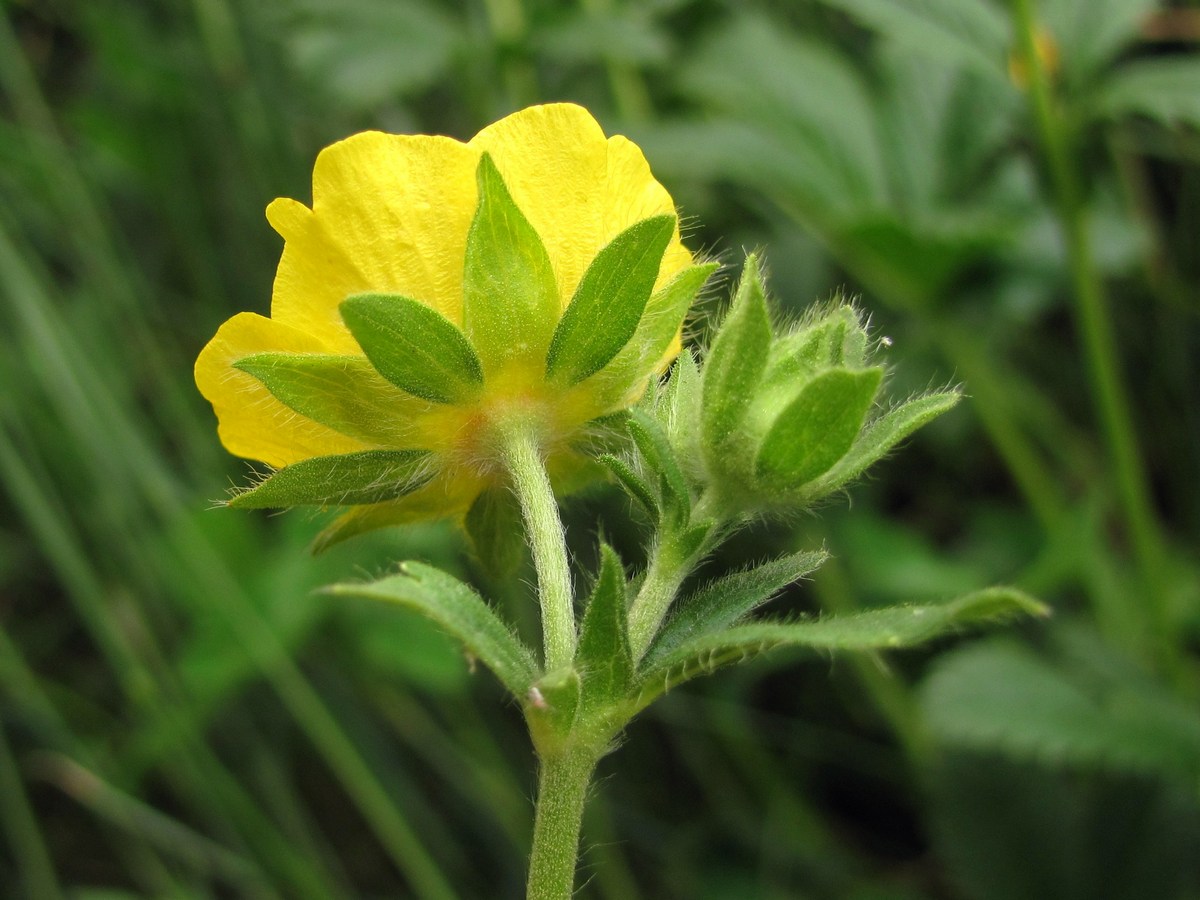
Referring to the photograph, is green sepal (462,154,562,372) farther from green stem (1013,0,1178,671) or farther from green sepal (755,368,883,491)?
green stem (1013,0,1178,671)

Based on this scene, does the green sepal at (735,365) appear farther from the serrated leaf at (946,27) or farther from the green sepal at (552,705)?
the serrated leaf at (946,27)

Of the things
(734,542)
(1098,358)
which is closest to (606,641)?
(1098,358)

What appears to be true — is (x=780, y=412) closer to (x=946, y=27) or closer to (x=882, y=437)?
(x=882, y=437)

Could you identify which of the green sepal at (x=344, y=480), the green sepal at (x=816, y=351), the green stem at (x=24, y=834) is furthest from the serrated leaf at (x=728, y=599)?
the green stem at (x=24, y=834)

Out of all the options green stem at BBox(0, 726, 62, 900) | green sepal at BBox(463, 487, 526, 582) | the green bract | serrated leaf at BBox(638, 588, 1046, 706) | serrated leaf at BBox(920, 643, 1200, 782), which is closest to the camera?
serrated leaf at BBox(638, 588, 1046, 706)

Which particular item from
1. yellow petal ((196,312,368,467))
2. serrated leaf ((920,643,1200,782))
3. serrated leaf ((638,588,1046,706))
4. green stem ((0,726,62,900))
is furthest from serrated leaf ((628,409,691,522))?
green stem ((0,726,62,900))

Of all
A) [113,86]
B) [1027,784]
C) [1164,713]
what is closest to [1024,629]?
[1027,784]

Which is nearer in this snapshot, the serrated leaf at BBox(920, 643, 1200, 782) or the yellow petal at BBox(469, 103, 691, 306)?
the yellow petal at BBox(469, 103, 691, 306)
